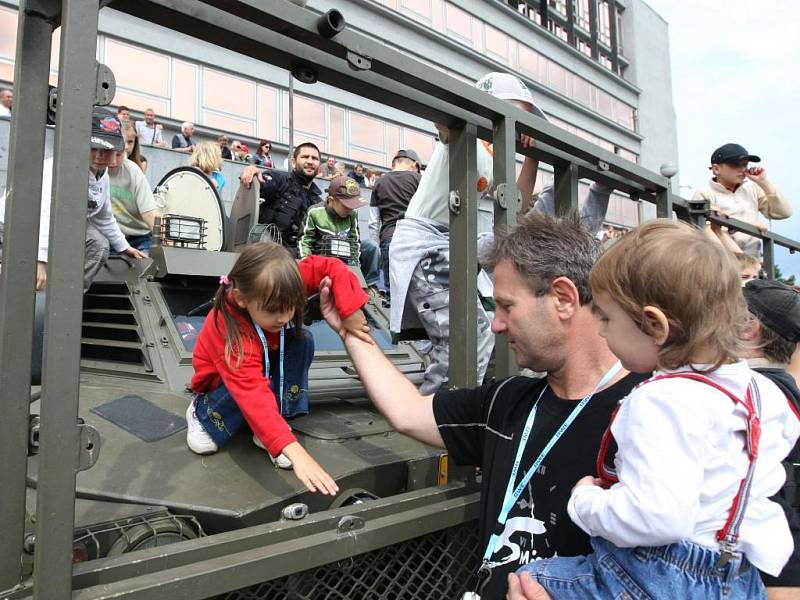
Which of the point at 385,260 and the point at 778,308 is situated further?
the point at 385,260

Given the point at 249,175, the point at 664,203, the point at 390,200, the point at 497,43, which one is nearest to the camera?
the point at 664,203

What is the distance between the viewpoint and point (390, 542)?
191 cm

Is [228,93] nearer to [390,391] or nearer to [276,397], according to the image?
[276,397]

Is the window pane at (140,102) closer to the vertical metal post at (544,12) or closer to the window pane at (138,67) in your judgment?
the window pane at (138,67)

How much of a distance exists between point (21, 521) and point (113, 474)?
71 centimetres

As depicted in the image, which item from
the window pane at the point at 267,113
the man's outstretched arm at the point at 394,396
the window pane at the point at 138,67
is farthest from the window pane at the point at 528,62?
the man's outstretched arm at the point at 394,396

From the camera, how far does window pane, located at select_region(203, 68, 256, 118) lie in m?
13.4

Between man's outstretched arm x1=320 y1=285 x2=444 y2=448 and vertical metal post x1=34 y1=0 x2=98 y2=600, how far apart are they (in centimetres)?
110

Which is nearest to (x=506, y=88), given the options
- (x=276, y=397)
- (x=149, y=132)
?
(x=276, y=397)

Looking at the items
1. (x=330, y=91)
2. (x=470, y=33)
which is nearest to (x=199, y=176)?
(x=330, y=91)

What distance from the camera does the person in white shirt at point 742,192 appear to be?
447cm

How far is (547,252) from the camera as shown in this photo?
1971 mm

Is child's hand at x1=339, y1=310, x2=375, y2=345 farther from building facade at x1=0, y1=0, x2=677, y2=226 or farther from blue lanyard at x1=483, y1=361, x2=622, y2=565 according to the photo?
building facade at x1=0, y1=0, x2=677, y2=226

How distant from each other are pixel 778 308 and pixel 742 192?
2784 millimetres
